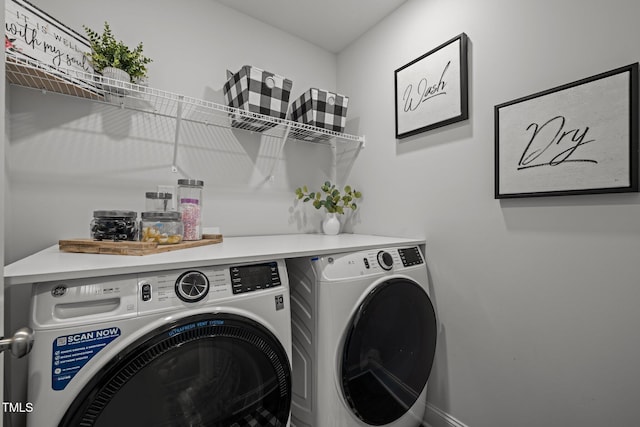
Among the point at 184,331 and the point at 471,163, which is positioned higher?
the point at 471,163

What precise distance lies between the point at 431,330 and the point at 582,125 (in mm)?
1068

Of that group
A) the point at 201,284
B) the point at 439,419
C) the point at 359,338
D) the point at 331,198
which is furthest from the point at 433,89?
the point at 439,419

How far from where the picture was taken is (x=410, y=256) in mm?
1534

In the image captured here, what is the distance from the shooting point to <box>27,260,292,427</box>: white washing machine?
2.41 ft

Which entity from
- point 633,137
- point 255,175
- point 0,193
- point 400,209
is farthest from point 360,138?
point 0,193

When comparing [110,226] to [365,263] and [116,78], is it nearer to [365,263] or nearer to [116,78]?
[116,78]

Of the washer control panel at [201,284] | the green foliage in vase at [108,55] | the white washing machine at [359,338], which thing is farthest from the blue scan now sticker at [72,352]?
the green foliage in vase at [108,55]

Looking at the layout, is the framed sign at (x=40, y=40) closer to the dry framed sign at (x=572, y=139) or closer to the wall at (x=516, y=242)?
the wall at (x=516, y=242)

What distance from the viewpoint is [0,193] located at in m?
0.58

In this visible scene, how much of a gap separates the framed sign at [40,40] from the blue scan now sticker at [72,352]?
0.98 meters

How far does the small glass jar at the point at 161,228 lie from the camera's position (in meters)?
1.13

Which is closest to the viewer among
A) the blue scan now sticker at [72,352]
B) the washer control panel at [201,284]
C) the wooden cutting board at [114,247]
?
the blue scan now sticker at [72,352]

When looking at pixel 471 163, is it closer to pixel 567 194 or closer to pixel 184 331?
pixel 567 194

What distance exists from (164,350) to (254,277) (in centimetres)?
35
